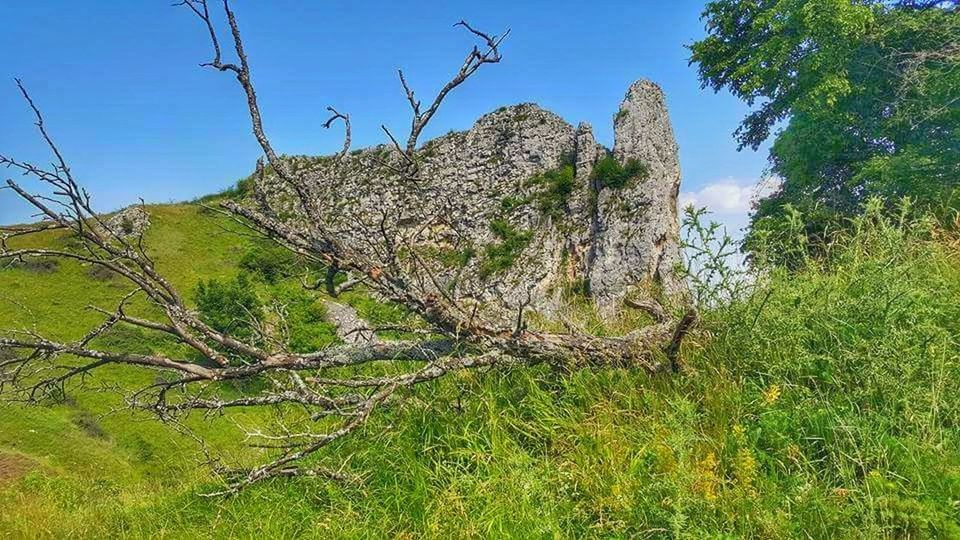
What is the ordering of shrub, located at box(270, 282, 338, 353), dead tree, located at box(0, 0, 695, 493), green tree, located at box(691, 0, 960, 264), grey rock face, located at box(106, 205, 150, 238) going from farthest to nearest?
grey rock face, located at box(106, 205, 150, 238) < shrub, located at box(270, 282, 338, 353) < green tree, located at box(691, 0, 960, 264) < dead tree, located at box(0, 0, 695, 493)

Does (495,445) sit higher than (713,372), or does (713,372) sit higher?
(713,372)

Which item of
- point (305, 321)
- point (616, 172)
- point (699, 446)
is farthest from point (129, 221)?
point (699, 446)

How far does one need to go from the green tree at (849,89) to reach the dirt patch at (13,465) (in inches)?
738

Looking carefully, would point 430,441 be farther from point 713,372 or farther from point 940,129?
point 940,129

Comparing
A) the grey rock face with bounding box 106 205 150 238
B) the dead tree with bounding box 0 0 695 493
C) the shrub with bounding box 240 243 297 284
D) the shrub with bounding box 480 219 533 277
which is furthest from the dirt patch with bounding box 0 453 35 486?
the shrub with bounding box 480 219 533 277

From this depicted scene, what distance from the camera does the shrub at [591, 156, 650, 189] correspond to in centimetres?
2247

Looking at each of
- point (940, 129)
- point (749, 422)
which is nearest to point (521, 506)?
point (749, 422)

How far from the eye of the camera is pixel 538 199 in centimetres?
2567

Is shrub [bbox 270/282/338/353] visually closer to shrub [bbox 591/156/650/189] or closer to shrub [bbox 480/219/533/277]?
A: shrub [bbox 480/219/533/277]

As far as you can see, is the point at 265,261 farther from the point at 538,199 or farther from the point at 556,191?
the point at 556,191

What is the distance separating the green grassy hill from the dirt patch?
6307 mm

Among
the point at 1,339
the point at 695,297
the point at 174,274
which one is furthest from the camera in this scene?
the point at 174,274

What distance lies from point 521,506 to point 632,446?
0.89m

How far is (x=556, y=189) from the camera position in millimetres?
25281
